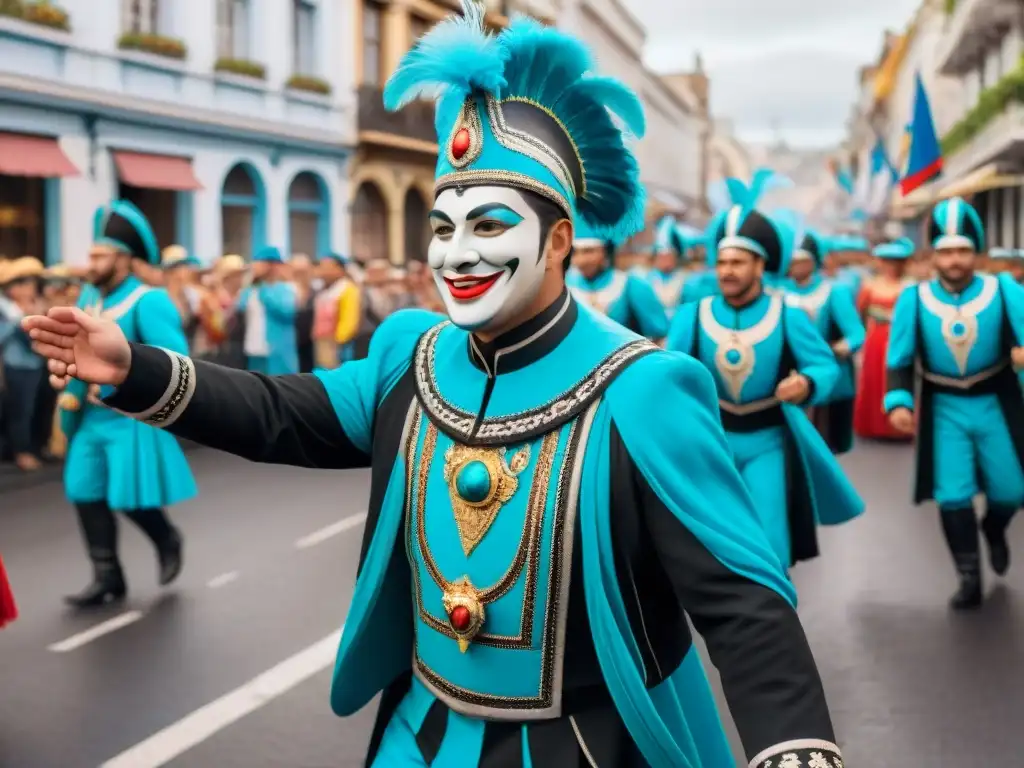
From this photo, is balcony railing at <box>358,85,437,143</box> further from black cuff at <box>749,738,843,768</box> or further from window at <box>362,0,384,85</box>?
black cuff at <box>749,738,843,768</box>

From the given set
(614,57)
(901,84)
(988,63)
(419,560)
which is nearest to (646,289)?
Result: (419,560)

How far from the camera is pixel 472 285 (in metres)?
2.62

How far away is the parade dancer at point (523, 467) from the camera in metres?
2.44

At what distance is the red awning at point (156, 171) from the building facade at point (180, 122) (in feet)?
Answer: 0.10

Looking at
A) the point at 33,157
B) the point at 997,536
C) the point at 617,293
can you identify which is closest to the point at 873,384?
the point at 617,293

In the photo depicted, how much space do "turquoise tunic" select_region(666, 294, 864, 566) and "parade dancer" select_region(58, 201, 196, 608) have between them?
2.66 m

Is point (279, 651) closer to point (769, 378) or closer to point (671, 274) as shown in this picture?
point (769, 378)

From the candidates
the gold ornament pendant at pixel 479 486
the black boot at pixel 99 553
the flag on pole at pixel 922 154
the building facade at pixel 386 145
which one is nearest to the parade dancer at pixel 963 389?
the black boot at pixel 99 553

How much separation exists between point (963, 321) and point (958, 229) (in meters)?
0.53

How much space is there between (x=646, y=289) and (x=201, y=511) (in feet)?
11.7

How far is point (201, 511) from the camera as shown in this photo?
32.6 feet

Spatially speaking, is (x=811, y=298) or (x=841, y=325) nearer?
(x=841, y=325)


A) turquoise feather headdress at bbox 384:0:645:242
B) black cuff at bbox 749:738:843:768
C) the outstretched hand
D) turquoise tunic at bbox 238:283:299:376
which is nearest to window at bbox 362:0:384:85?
turquoise tunic at bbox 238:283:299:376

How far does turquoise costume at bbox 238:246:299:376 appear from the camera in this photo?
14.4 meters
